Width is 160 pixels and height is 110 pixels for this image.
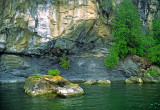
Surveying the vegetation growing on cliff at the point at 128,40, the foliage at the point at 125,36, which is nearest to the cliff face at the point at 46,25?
the foliage at the point at 125,36

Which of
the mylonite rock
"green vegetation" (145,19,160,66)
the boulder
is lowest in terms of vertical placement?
the boulder

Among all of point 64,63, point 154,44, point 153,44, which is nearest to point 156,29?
point 154,44

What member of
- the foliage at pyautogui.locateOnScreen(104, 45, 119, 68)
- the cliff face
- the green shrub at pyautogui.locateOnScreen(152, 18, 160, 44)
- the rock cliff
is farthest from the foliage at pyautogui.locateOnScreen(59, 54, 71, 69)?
the green shrub at pyautogui.locateOnScreen(152, 18, 160, 44)

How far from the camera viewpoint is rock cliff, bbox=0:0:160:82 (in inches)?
1057

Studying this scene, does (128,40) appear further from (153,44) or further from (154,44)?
(154,44)

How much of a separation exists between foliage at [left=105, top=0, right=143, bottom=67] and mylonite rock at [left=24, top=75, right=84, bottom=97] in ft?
45.6

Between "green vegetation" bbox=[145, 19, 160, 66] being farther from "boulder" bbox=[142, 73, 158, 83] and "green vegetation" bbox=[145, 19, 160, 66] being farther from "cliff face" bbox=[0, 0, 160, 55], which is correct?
"cliff face" bbox=[0, 0, 160, 55]

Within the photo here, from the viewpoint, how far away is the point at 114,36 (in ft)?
100.0

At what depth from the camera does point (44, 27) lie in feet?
88.0

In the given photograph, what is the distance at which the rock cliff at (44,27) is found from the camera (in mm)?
26859

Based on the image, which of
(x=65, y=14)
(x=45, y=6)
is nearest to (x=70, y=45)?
(x=65, y=14)

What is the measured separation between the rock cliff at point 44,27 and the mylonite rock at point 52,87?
12698 mm

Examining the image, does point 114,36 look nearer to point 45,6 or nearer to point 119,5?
point 119,5

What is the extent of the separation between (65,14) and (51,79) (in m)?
15.4
